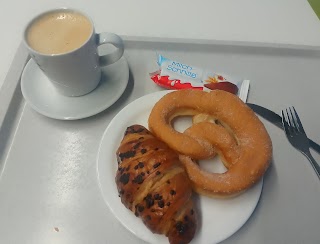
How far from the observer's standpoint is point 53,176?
0.58 m

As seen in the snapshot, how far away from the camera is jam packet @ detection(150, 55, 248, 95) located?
2.22 feet

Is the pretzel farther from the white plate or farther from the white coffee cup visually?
the white coffee cup

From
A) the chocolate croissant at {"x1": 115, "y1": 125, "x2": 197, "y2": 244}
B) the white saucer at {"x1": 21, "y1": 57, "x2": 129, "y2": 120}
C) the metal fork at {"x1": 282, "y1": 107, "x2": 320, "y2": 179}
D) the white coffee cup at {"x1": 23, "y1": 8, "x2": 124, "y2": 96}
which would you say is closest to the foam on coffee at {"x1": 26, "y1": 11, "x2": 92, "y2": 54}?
the white coffee cup at {"x1": 23, "y1": 8, "x2": 124, "y2": 96}

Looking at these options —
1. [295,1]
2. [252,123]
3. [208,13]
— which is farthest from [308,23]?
[252,123]

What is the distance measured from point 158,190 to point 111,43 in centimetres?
29

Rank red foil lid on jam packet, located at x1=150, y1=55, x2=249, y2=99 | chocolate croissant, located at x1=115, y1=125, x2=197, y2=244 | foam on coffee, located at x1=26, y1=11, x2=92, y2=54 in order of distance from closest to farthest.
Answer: chocolate croissant, located at x1=115, y1=125, x2=197, y2=244 → foam on coffee, located at x1=26, y1=11, x2=92, y2=54 → red foil lid on jam packet, located at x1=150, y1=55, x2=249, y2=99

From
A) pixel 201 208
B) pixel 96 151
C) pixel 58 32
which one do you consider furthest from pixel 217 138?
pixel 58 32

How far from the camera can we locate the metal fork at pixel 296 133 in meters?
0.62

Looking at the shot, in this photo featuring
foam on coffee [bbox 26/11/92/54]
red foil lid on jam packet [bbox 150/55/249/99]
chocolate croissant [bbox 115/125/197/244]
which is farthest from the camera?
red foil lid on jam packet [bbox 150/55/249/99]

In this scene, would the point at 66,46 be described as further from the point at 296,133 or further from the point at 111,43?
the point at 296,133

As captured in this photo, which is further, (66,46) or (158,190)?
(66,46)

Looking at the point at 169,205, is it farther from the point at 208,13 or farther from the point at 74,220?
the point at 208,13

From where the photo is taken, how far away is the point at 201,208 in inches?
20.8

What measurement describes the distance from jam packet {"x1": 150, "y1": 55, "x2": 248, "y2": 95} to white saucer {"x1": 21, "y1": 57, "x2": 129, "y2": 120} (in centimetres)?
8
